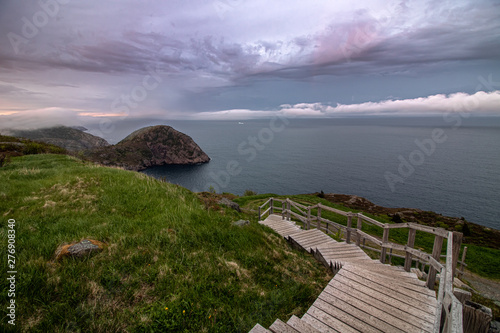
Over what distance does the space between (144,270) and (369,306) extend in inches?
216

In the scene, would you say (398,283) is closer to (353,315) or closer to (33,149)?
(353,315)

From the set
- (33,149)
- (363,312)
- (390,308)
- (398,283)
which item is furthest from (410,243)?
(33,149)

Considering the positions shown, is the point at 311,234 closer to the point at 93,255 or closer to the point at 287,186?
the point at 93,255

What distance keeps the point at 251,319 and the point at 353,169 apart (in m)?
117

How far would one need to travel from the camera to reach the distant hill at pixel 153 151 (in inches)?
5276

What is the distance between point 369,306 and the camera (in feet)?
18.0

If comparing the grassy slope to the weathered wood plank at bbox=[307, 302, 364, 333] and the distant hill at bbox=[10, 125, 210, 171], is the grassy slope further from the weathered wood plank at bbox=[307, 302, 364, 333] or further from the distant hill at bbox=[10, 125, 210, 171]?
the distant hill at bbox=[10, 125, 210, 171]

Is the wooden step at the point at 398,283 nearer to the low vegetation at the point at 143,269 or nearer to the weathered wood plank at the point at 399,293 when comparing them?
the weathered wood plank at the point at 399,293

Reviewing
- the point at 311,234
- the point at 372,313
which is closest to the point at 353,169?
the point at 311,234

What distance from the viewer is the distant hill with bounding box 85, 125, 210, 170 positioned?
134000 mm

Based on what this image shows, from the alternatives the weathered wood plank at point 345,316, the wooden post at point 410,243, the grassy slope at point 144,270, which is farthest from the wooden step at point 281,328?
the wooden post at point 410,243

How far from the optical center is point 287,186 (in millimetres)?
86812

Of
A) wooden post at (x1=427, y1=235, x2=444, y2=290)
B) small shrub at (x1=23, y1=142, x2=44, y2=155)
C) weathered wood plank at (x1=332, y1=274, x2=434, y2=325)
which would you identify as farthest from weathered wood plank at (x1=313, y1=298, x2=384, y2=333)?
small shrub at (x1=23, y1=142, x2=44, y2=155)

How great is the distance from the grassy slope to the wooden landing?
25.2 inches
